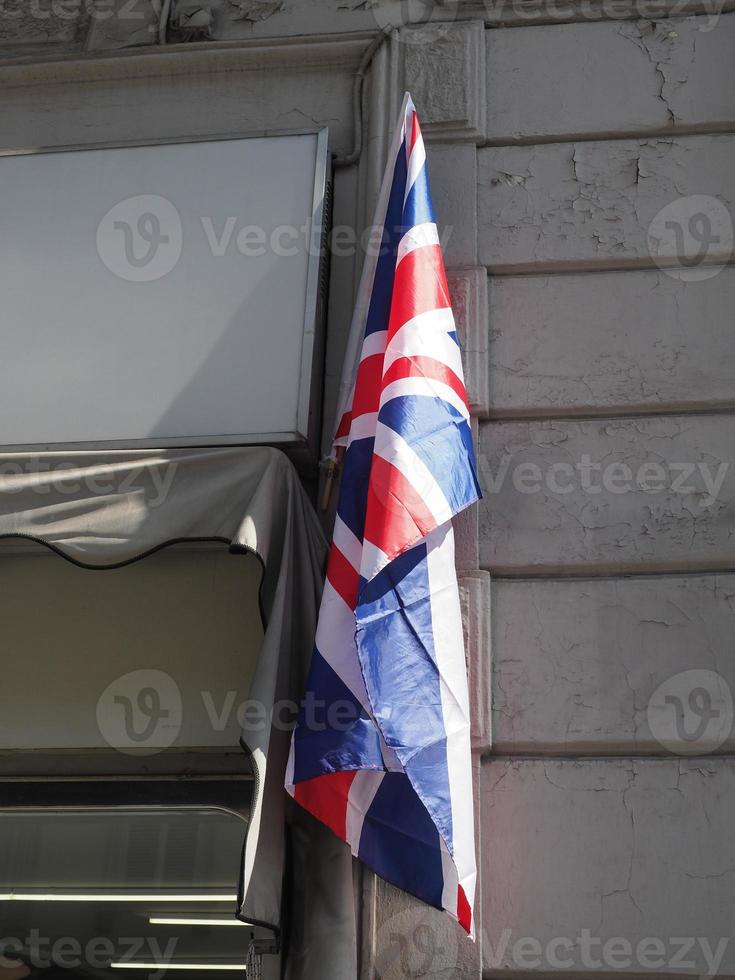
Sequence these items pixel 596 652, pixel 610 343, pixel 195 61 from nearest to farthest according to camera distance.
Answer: pixel 596 652 → pixel 610 343 → pixel 195 61

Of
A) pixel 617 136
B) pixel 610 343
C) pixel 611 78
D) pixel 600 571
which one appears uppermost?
pixel 611 78

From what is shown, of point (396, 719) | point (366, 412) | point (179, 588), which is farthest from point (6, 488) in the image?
point (396, 719)

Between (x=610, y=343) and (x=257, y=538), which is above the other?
(x=610, y=343)

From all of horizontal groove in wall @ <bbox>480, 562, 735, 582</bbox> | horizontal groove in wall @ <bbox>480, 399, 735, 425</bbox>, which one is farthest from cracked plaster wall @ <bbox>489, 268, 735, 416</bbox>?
horizontal groove in wall @ <bbox>480, 562, 735, 582</bbox>

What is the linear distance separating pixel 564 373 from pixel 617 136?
3.61 feet

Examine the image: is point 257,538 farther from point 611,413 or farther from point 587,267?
point 587,267

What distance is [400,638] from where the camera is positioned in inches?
135

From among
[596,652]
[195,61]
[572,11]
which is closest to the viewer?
[596,652]

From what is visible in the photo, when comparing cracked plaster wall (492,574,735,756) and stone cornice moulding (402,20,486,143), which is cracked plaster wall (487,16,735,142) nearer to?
stone cornice moulding (402,20,486,143)

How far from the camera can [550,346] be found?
4.36m

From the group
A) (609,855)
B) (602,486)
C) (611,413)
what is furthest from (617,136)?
(609,855)

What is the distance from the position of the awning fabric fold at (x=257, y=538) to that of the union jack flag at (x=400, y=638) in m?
0.13

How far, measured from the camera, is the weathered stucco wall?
3598 mm

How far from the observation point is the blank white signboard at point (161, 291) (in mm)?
4227
